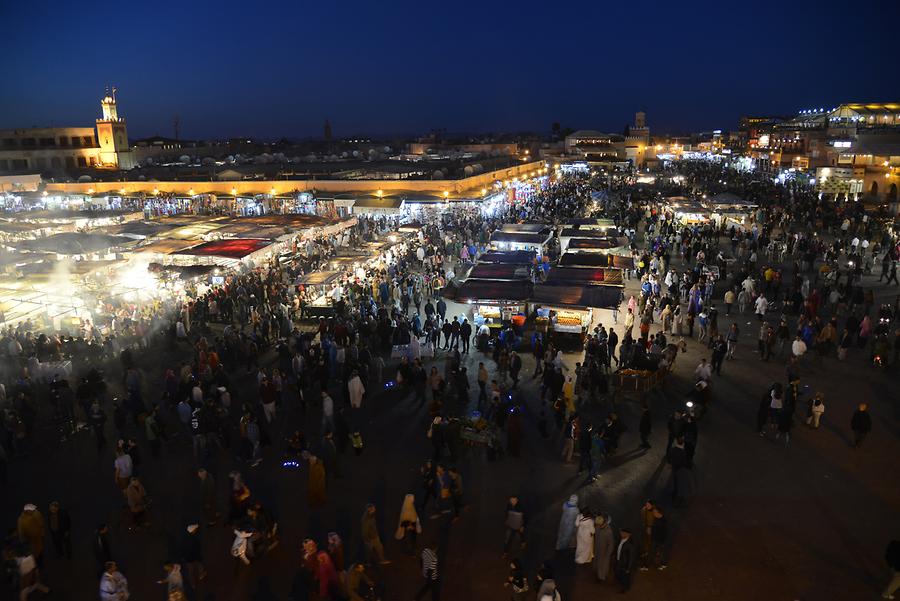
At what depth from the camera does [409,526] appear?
19.2 feet

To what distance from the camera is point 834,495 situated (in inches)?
263

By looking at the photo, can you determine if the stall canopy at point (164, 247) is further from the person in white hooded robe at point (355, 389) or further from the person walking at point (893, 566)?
the person walking at point (893, 566)

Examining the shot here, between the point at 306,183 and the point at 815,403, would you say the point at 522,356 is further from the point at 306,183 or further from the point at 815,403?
the point at 306,183

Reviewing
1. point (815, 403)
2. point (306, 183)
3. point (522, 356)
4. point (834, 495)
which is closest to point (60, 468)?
point (522, 356)

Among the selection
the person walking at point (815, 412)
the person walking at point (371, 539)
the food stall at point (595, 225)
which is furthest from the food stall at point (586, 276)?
the person walking at point (371, 539)

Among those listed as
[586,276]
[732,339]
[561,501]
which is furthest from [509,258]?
[561,501]

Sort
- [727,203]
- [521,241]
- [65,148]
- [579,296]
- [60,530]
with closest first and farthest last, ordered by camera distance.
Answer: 1. [60,530]
2. [579,296]
3. [521,241]
4. [727,203]
5. [65,148]

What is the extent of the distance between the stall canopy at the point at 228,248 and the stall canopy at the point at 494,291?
6517 millimetres

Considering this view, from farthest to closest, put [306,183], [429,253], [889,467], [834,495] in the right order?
1. [306,183]
2. [429,253]
3. [889,467]
4. [834,495]

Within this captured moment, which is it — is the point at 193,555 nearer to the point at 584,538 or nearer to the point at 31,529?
the point at 31,529

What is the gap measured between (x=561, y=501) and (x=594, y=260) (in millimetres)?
9326

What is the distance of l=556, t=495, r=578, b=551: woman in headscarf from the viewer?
5711 millimetres

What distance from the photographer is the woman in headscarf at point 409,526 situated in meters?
5.79

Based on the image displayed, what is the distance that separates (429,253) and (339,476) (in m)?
12.7
